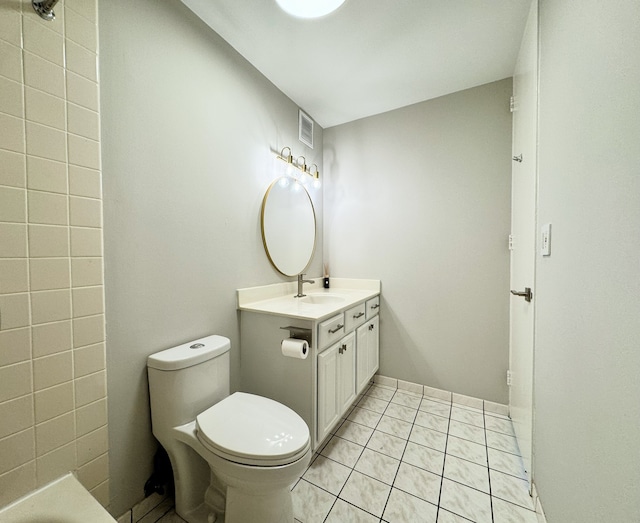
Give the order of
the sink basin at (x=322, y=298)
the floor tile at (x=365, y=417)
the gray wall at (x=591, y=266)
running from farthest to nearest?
the sink basin at (x=322, y=298) → the floor tile at (x=365, y=417) → the gray wall at (x=591, y=266)

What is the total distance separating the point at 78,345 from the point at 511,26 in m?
2.54

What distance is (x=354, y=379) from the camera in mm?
1742

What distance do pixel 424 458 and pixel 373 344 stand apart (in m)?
0.80

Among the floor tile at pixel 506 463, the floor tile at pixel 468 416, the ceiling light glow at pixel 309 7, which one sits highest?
the ceiling light glow at pixel 309 7

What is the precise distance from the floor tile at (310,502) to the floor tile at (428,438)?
2.20 ft

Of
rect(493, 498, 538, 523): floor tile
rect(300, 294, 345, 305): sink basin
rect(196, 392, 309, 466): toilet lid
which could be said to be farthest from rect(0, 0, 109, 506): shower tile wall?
rect(493, 498, 538, 523): floor tile

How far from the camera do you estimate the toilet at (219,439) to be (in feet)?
2.93

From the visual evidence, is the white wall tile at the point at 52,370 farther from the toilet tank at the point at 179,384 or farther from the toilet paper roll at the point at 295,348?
the toilet paper roll at the point at 295,348

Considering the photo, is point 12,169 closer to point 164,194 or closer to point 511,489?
point 164,194

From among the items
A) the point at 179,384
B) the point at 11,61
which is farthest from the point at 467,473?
the point at 11,61

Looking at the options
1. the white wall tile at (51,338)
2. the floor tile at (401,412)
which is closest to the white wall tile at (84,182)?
the white wall tile at (51,338)

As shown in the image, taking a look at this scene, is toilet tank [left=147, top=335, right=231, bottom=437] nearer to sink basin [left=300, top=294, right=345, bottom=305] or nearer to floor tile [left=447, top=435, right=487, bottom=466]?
sink basin [left=300, top=294, right=345, bottom=305]

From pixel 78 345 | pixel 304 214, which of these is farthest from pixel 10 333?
pixel 304 214

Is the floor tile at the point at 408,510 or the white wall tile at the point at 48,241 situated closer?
the white wall tile at the point at 48,241
